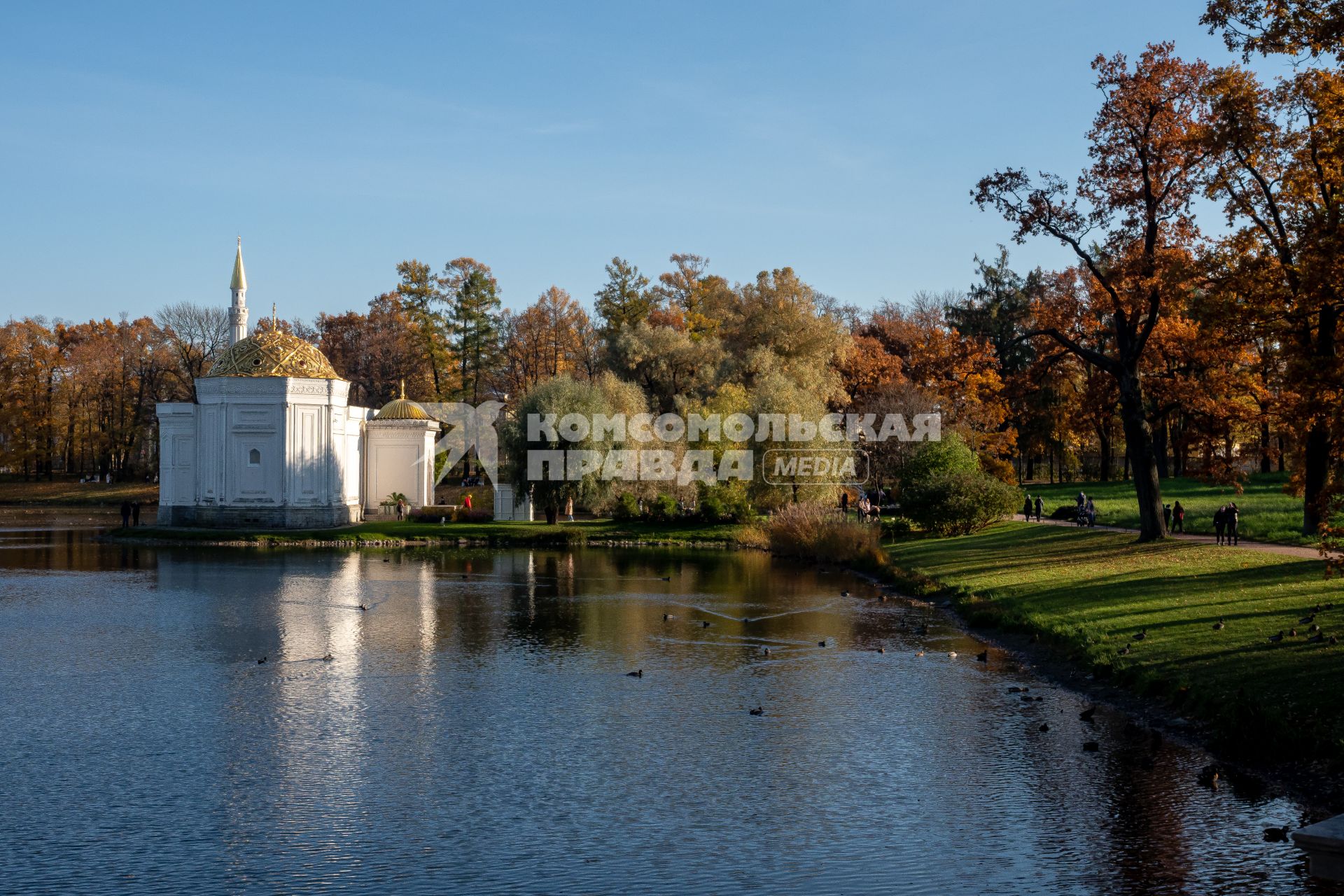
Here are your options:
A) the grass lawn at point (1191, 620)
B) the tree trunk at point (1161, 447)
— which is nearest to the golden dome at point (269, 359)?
the grass lawn at point (1191, 620)

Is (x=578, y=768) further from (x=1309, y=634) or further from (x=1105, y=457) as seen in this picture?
(x=1105, y=457)

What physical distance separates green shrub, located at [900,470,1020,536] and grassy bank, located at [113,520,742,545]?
8.66 metres

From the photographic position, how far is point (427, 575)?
123 feet

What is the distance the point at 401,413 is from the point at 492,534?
1462cm

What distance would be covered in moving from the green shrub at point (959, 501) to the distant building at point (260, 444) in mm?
28292

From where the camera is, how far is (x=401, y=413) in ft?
206

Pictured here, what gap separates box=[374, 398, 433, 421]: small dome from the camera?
62.4m

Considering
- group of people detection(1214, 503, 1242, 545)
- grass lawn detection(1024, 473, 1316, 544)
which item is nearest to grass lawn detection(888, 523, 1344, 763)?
group of people detection(1214, 503, 1242, 545)

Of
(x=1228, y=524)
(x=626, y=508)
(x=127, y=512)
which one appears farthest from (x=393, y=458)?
(x=1228, y=524)

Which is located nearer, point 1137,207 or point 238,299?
point 1137,207

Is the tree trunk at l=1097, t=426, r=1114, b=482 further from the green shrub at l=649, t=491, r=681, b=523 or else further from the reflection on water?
the reflection on water

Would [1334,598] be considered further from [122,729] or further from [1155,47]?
[122,729]

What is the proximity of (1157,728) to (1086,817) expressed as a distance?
427cm

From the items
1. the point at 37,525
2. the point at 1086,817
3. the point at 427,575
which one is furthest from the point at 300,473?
the point at 1086,817
